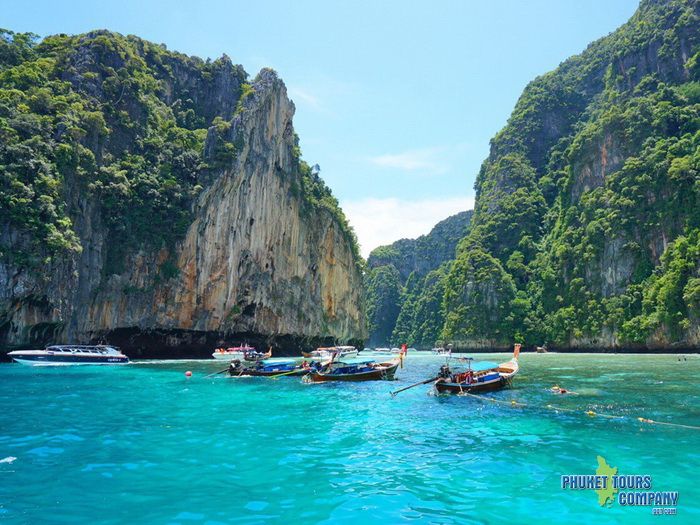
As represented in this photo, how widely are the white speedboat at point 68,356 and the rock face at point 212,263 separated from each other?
148 inches

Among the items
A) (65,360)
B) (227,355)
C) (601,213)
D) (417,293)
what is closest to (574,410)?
(227,355)

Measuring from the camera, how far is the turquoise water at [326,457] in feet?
27.1

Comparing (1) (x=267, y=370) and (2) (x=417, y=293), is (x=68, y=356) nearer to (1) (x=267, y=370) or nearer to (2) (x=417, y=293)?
(1) (x=267, y=370)

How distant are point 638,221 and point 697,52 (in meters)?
40.2

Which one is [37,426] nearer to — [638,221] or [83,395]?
[83,395]

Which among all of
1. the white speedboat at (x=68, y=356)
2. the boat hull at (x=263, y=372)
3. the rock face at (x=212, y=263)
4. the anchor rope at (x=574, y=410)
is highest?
the rock face at (x=212, y=263)

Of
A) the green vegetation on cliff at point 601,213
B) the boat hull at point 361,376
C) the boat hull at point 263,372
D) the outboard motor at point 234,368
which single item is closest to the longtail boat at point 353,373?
the boat hull at point 361,376

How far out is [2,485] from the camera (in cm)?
930

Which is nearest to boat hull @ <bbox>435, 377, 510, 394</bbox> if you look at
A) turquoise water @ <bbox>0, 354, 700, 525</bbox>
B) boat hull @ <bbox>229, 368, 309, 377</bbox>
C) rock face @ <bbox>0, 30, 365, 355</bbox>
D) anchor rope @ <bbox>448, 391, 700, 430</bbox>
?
anchor rope @ <bbox>448, 391, 700, 430</bbox>

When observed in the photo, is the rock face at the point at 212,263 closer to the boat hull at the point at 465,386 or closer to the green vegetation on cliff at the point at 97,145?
the green vegetation on cliff at the point at 97,145

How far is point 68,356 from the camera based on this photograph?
4109cm

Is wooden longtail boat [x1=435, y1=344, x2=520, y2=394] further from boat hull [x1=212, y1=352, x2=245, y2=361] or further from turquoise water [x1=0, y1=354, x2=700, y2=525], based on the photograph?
boat hull [x1=212, y1=352, x2=245, y2=361]

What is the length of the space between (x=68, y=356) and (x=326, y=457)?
3836cm

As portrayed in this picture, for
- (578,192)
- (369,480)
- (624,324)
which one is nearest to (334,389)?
(369,480)
